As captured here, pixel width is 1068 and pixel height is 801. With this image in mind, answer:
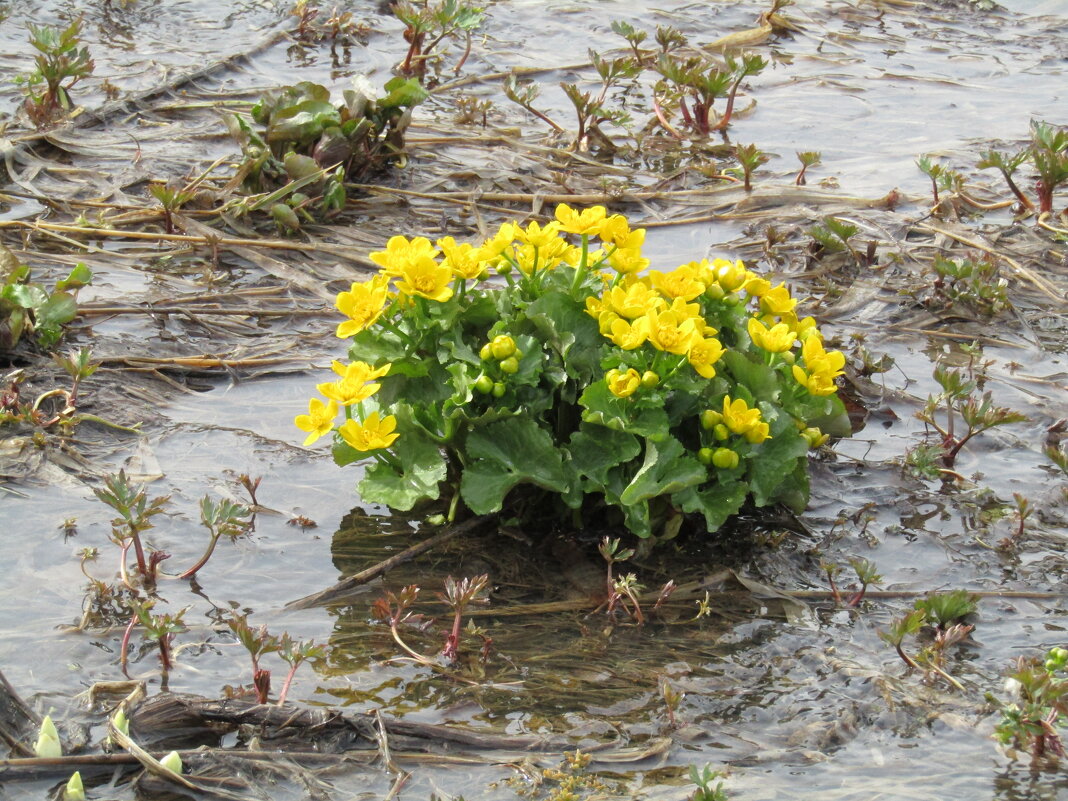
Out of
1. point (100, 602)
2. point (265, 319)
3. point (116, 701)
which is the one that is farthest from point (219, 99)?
point (116, 701)

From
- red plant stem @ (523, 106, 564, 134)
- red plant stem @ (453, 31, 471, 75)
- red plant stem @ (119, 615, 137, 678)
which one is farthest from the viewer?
red plant stem @ (453, 31, 471, 75)

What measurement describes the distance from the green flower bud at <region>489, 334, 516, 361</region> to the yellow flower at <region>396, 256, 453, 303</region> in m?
0.16

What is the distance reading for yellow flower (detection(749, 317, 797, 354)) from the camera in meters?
3.22

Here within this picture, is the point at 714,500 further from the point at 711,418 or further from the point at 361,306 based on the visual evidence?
the point at 361,306

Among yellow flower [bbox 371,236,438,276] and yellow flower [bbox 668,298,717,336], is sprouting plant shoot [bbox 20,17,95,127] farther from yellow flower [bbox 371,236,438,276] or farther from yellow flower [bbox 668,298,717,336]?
yellow flower [bbox 668,298,717,336]

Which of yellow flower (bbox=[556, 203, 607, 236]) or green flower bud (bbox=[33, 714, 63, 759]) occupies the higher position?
yellow flower (bbox=[556, 203, 607, 236])

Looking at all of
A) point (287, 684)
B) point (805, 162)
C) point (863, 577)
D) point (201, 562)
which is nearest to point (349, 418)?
point (201, 562)

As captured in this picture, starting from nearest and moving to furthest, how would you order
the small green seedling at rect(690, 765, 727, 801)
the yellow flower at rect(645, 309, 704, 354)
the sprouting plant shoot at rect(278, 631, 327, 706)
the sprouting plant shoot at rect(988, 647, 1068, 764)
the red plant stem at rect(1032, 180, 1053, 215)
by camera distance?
the small green seedling at rect(690, 765, 727, 801), the sprouting plant shoot at rect(988, 647, 1068, 764), the sprouting plant shoot at rect(278, 631, 327, 706), the yellow flower at rect(645, 309, 704, 354), the red plant stem at rect(1032, 180, 1053, 215)

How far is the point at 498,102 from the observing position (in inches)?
281

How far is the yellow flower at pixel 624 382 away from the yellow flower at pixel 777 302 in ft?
1.92

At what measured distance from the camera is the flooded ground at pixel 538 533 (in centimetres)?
264

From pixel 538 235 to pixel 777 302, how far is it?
69cm

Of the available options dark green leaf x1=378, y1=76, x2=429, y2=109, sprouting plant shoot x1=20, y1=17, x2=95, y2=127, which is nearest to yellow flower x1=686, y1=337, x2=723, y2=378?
dark green leaf x1=378, y1=76, x2=429, y2=109

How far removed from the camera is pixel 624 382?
2.98 metres
